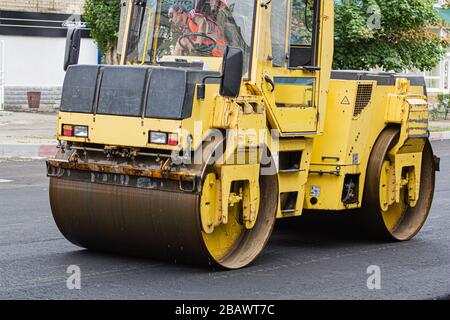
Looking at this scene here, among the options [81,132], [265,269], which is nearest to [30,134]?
[81,132]

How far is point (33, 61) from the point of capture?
31.4 metres

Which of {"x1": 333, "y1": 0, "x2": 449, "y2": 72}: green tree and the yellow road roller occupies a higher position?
{"x1": 333, "y1": 0, "x2": 449, "y2": 72}: green tree

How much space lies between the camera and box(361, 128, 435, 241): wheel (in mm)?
10641

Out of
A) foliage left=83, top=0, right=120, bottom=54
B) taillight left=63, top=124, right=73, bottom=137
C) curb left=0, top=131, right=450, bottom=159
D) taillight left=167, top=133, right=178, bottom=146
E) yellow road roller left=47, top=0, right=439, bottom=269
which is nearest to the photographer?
taillight left=167, top=133, right=178, bottom=146

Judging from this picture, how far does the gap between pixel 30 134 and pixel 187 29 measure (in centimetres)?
1383

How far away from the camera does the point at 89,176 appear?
29.6 feet

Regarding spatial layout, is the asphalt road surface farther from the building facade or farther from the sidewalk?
the building facade

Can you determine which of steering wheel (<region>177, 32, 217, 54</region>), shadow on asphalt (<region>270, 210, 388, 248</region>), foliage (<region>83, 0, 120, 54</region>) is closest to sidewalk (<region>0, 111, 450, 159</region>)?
foliage (<region>83, 0, 120, 54</region>)

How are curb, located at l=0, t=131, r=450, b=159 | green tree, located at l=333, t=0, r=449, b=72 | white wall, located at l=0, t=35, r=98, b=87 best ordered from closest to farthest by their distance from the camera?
curb, located at l=0, t=131, r=450, b=159, green tree, located at l=333, t=0, r=449, b=72, white wall, located at l=0, t=35, r=98, b=87

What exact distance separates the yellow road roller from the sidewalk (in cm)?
1031

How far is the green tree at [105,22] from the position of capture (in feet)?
87.3

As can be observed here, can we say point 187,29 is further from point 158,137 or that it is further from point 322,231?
point 322,231
